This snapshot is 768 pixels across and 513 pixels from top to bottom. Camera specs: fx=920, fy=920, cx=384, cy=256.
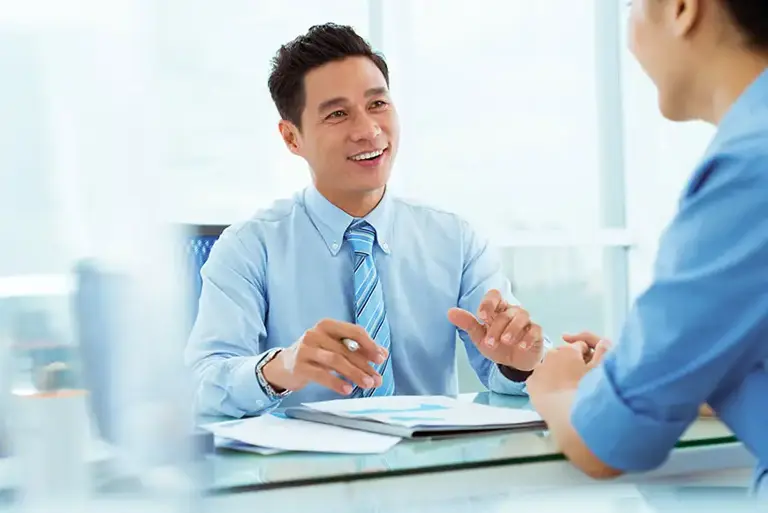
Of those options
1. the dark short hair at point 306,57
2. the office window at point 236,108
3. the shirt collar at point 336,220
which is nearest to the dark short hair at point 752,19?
the shirt collar at point 336,220

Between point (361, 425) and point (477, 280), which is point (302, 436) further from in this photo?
point (477, 280)

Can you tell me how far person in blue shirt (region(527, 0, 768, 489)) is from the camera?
0.87 meters

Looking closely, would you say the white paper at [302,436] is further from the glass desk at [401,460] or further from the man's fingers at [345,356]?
the man's fingers at [345,356]

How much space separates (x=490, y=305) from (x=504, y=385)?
21 centimetres

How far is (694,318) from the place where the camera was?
881 mm

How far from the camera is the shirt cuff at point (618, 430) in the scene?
94cm

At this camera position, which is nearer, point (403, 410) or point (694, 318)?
point (694, 318)

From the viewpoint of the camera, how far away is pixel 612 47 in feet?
13.7

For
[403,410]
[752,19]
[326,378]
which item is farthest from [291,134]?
[752,19]

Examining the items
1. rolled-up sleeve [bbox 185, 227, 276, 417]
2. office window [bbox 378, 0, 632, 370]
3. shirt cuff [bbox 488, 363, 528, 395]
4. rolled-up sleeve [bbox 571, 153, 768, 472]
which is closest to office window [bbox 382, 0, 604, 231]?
office window [bbox 378, 0, 632, 370]

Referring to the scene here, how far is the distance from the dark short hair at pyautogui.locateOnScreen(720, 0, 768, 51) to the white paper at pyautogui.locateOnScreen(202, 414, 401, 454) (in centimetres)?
63

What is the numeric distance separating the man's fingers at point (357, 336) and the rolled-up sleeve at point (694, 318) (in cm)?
52

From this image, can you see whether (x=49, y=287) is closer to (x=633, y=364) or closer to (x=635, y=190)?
(x=633, y=364)

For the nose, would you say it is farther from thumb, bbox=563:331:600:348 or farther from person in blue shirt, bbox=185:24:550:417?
thumb, bbox=563:331:600:348
